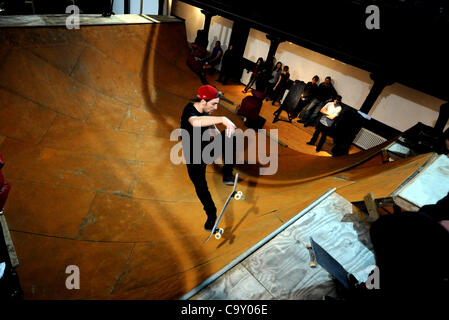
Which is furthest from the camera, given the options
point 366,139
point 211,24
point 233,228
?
point 211,24

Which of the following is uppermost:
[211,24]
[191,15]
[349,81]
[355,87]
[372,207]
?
[191,15]

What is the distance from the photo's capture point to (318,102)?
7.89 meters

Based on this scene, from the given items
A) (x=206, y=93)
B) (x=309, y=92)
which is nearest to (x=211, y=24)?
(x=309, y=92)

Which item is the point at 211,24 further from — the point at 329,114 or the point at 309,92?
the point at 329,114

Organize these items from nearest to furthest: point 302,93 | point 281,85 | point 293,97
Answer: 1. point 302,93
2. point 293,97
3. point 281,85

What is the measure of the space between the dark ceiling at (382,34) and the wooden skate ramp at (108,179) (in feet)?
5.83

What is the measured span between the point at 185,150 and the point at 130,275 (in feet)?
4.68

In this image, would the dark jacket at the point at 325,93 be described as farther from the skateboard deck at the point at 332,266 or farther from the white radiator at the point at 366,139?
the skateboard deck at the point at 332,266

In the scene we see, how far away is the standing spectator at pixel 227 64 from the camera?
9203 mm

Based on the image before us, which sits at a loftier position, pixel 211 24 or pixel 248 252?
pixel 211 24

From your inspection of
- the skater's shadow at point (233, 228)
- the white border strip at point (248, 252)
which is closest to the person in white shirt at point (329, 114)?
the skater's shadow at point (233, 228)

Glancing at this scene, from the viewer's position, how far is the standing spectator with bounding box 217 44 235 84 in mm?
9203

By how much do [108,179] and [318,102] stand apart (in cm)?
726
